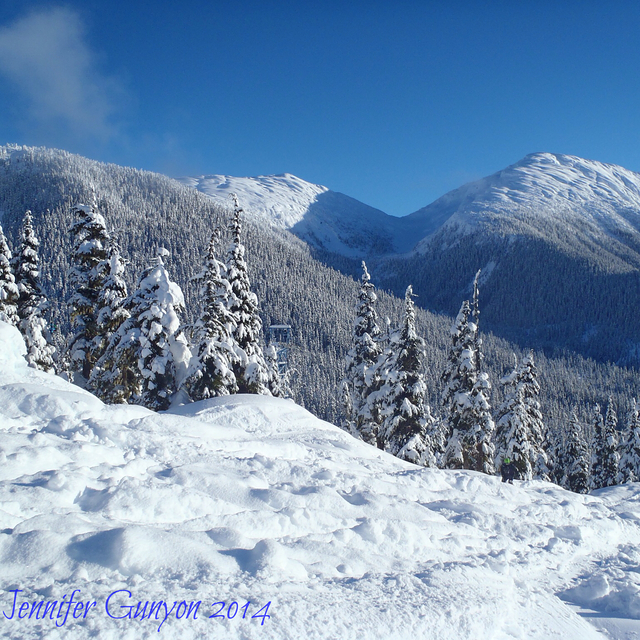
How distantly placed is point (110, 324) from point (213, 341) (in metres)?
4.71

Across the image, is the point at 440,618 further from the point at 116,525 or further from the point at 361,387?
the point at 361,387

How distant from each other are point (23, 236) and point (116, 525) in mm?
22970

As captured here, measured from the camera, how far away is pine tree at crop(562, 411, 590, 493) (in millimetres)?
38375

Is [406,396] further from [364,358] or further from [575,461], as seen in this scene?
[575,461]

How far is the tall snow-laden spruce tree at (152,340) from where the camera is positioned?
17.7 metres

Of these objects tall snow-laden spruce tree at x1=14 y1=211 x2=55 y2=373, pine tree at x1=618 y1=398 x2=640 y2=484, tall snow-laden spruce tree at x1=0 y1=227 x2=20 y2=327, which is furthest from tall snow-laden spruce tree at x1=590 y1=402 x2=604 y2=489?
tall snow-laden spruce tree at x1=0 y1=227 x2=20 y2=327

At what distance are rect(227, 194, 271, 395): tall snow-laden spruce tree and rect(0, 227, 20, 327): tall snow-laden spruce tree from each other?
1110 cm

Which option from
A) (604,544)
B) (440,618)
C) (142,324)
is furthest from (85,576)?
(142,324)

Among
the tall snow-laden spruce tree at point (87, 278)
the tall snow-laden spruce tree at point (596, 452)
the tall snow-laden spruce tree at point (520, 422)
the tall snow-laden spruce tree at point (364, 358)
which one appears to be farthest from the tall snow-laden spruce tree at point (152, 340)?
the tall snow-laden spruce tree at point (596, 452)

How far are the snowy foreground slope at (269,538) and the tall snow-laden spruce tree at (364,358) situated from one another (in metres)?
15.0

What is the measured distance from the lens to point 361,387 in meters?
26.3

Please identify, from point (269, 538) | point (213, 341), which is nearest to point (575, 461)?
point (213, 341)

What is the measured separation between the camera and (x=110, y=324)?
19328 mm

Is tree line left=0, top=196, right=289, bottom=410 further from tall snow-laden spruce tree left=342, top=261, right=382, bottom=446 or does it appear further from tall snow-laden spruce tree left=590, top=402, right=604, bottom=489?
tall snow-laden spruce tree left=590, top=402, right=604, bottom=489
